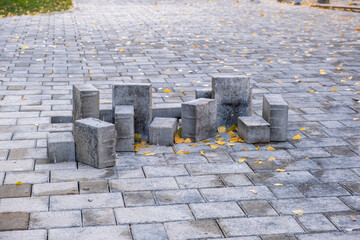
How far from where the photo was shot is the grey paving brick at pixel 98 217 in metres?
3.76

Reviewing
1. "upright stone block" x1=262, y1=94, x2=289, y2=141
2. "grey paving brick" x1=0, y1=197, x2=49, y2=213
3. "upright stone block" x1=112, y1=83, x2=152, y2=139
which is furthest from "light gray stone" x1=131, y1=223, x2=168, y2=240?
"upright stone block" x1=262, y1=94, x2=289, y2=141

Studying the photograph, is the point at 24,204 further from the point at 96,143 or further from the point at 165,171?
the point at 165,171

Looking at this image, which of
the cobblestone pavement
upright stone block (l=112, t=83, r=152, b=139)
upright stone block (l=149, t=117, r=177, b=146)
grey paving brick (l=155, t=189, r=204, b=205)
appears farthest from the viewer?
upright stone block (l=112, t=83, r=152, b=139)

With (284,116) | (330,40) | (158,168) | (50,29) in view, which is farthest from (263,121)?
(50,29)

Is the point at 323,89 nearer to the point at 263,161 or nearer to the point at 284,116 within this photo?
the point at 284,116

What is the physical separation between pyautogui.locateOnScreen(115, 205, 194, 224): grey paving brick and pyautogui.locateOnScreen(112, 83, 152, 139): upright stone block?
1717 millimetres

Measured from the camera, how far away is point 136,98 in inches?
218

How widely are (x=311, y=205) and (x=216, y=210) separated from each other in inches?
28.3

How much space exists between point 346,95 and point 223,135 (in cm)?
257

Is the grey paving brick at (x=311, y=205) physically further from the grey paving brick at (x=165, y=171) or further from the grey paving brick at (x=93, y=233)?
the grey paving brick at (x=93, y=233)

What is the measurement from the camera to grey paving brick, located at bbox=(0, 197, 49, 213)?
3.97 m

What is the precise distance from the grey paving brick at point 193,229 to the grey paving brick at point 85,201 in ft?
1.73

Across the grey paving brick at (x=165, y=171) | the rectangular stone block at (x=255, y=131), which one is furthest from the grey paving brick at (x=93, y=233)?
the rectangular stone block at (x=255, y=131)

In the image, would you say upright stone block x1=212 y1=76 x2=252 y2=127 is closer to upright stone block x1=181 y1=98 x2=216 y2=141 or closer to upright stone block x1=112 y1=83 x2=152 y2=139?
upright stone block x1=181 y1=98 x2=216 y2=141
